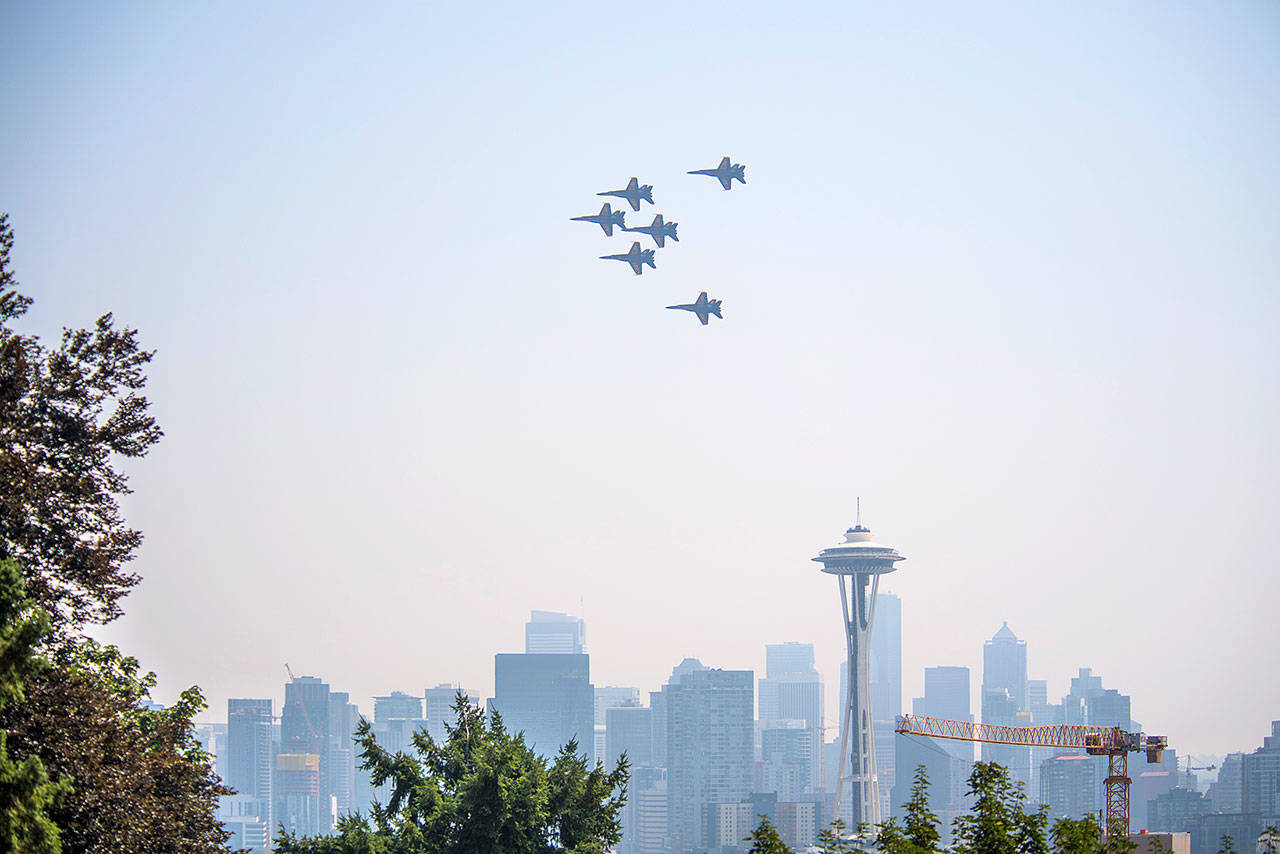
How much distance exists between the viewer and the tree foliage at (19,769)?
101 ft

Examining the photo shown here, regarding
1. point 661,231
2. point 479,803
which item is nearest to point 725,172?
point 661,231

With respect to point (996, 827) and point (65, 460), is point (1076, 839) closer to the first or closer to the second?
point (996, 827)

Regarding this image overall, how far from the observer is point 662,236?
158 metres

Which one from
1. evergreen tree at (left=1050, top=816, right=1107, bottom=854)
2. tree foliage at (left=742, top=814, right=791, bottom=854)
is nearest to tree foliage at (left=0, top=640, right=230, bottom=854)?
tree foliage at (left=742, top=814, right=791, bottom=854)

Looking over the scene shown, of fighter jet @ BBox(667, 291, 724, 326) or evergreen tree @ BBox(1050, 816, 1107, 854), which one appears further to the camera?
fighter jet @ BBox(667, 291, 724, 326)

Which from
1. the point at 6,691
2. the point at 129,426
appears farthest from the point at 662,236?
the point at 6,691

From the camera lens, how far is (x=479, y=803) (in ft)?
176

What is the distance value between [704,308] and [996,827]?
128 meters

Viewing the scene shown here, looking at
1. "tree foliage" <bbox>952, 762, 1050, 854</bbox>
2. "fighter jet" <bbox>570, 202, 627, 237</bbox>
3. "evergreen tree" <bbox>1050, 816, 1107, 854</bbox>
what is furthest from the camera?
"fighter jet" <bbox>570, 202, 627, 237</bbox>

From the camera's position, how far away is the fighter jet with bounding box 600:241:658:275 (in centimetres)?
15212

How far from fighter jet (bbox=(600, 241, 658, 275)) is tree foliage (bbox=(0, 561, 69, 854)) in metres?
121

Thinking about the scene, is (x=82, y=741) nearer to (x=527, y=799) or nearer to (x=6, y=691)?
(x=6, y=691)

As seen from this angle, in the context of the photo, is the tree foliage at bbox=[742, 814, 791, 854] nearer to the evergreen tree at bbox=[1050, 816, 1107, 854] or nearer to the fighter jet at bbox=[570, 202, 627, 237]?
the evergreen tree at bbox=[1050, 816, 1107, 854]

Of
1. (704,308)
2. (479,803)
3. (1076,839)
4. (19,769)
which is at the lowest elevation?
(479,803)
